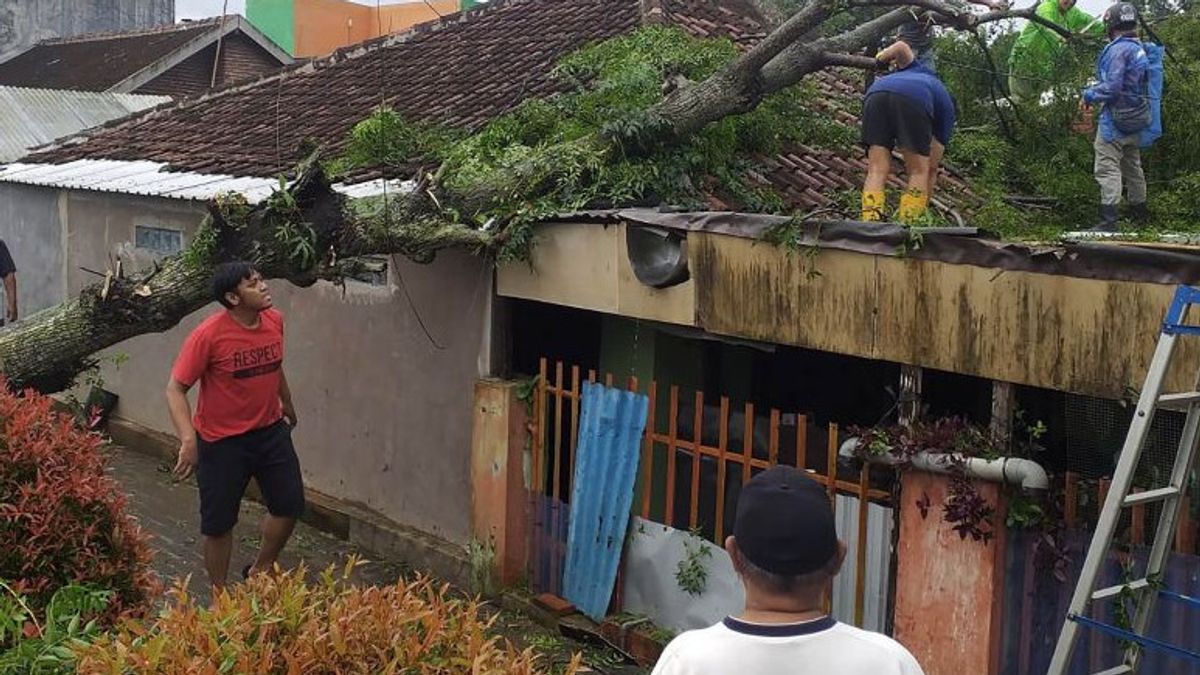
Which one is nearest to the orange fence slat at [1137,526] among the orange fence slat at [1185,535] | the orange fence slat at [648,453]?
the orange fence slat at [1185,535]

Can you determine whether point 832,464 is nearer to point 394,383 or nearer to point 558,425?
point 558,425

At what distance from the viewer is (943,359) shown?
199 inches

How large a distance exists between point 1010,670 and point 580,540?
106 inches

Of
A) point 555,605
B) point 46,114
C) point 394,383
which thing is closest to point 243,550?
point 394,383

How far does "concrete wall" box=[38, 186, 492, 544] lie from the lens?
790 cm

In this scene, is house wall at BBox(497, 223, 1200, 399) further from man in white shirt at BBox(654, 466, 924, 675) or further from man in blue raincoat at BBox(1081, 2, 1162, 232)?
man in blue raincoat at BBox(1081, 2, 1162, 232)

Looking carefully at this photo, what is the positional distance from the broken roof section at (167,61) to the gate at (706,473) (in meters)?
15.4

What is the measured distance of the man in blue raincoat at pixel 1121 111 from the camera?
301 inches

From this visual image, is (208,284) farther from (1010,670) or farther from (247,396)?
(1010,670)

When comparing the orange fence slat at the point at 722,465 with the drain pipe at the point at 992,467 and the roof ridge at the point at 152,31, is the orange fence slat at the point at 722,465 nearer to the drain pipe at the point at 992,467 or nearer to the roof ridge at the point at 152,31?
the drain pipe at the point at 992,467

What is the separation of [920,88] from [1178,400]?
146 inches

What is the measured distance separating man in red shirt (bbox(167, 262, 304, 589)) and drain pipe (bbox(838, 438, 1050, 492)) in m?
3.07

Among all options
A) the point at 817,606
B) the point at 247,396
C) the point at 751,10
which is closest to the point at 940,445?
the point at 817,606

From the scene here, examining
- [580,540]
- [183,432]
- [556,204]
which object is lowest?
[580,540]
